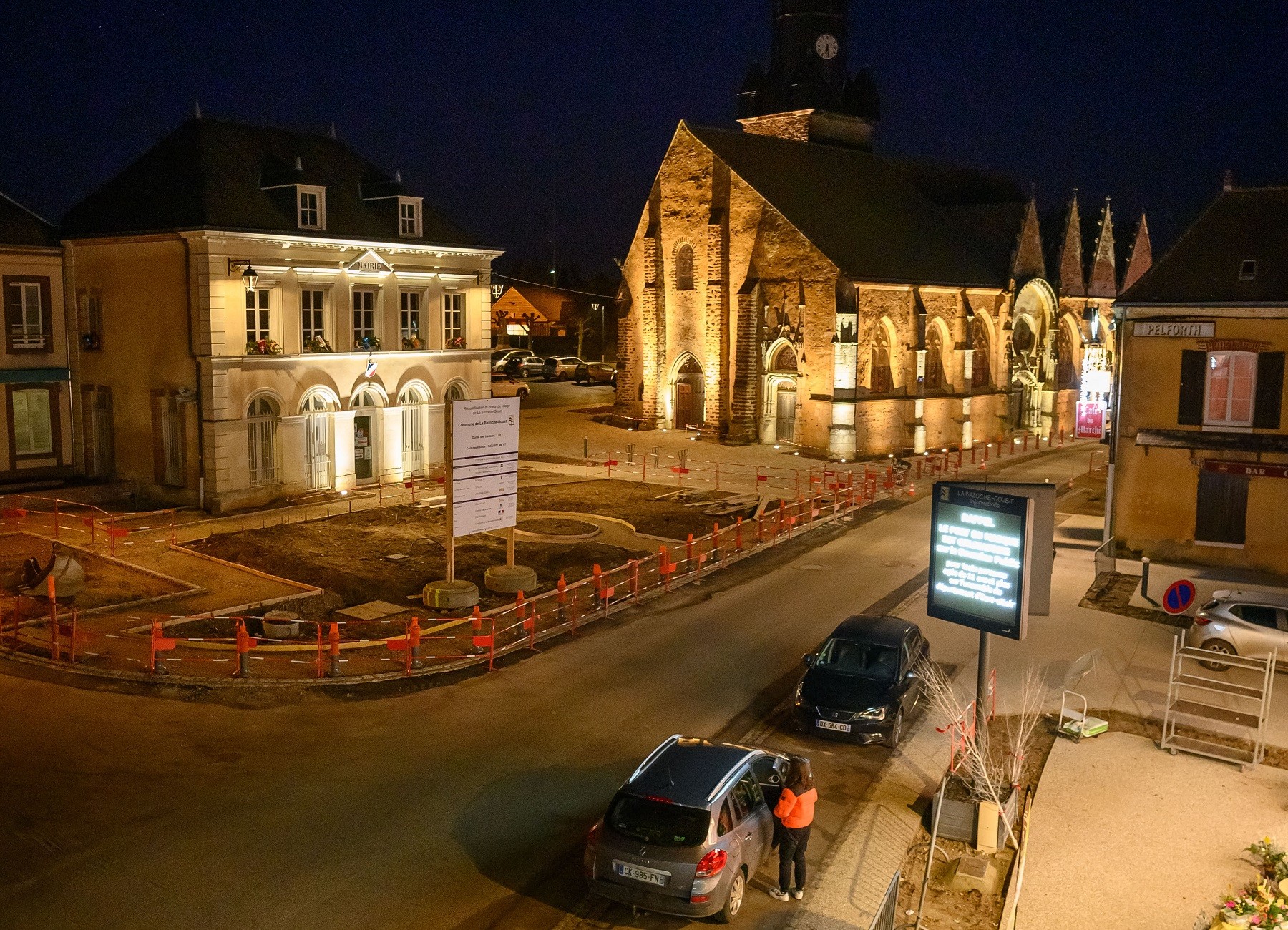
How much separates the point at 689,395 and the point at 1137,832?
3676cm

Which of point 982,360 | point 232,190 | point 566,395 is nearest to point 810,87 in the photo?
point 982,360

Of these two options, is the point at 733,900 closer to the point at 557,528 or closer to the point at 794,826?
the point at 794,826

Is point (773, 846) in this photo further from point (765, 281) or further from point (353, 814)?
point (765, 281)

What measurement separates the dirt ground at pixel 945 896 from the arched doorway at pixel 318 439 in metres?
23.6

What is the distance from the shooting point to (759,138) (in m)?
49.0

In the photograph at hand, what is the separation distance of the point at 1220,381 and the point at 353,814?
20.9 metres

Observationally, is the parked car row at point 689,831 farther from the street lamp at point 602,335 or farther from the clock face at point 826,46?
the street lamp at point 602,335

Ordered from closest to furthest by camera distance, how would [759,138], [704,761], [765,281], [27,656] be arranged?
[704,761] → [27,656] → [765,281] → [759,138]

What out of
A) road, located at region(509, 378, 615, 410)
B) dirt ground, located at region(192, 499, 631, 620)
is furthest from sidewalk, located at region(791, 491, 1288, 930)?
road, located at region(509, 378, 615, 410)

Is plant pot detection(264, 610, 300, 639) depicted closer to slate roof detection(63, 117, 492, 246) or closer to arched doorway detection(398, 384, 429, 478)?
slate roof detection(63, 117, 492, 246)

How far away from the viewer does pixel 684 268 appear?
4859cm

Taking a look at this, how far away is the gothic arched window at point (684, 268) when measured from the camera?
4825 cm

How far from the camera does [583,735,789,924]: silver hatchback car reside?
1027 centimetres

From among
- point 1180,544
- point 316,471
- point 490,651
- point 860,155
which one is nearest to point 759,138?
point 860,155
